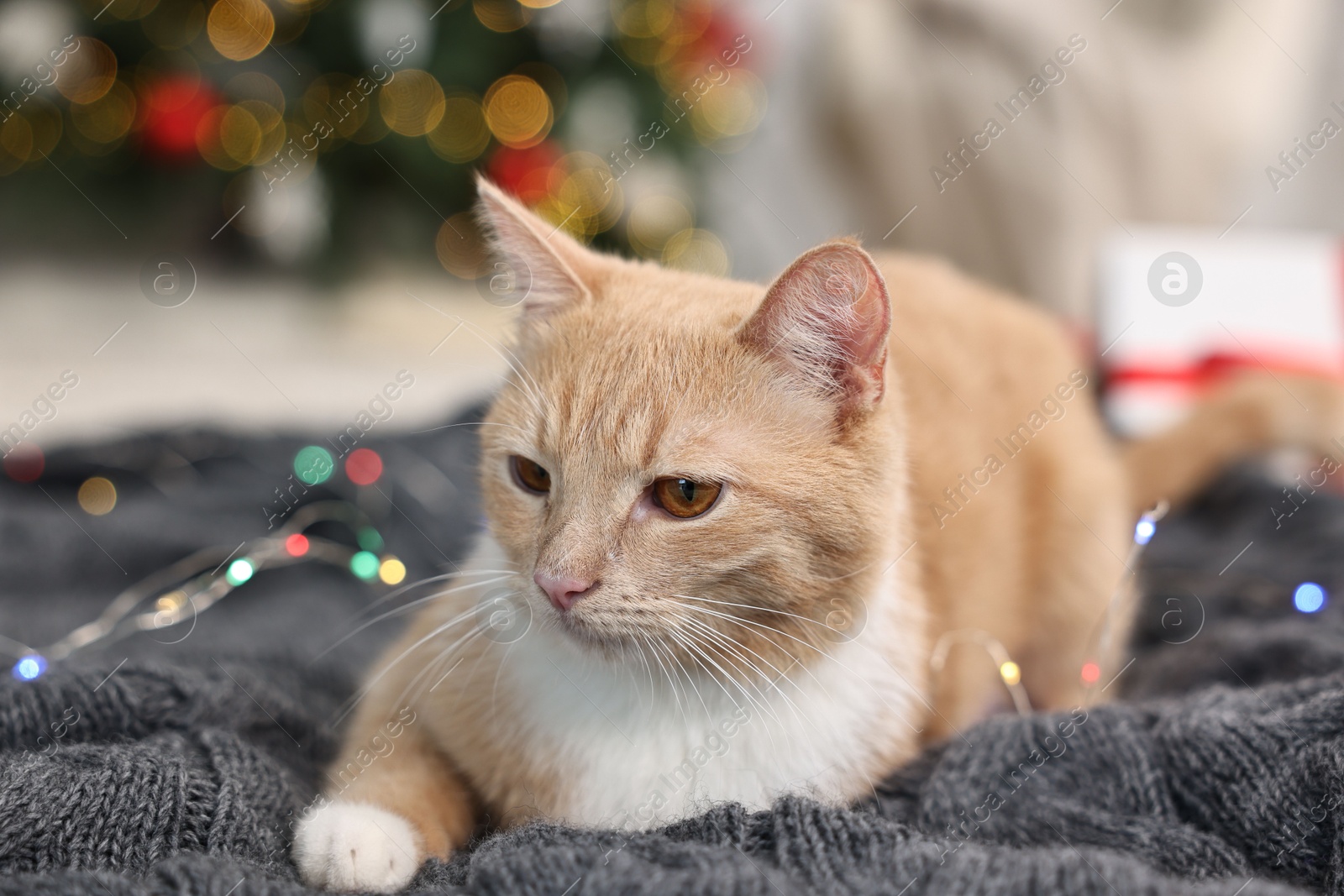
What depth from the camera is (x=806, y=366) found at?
3.29ft

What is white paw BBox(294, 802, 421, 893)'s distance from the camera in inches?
35.8

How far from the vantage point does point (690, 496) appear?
97 cm

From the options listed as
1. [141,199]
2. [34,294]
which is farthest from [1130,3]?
[34,294]

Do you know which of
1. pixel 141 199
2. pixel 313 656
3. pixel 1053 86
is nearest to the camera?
pixel 313 656

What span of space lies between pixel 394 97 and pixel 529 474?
2.76 metres

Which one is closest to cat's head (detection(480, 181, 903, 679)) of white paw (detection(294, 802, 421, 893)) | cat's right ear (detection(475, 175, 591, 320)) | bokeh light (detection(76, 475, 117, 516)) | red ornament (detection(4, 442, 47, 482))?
cat's right ear (detection(475, 175, 591, 320))

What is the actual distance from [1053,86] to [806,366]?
294 centimetres

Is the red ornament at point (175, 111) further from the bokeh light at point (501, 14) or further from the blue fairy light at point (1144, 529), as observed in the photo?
the blue fairy light at point (1144, 529)

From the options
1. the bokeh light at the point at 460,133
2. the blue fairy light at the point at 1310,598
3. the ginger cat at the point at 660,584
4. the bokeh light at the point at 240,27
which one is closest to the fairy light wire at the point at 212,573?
the ginger cat at the point at 660,584

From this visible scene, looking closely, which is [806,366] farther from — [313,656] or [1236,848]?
[313,656]

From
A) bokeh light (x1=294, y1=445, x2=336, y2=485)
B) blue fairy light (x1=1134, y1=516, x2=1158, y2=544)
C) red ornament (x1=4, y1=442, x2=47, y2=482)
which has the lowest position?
red ornament (x1=4, y1=442, x2=47, y2=482)

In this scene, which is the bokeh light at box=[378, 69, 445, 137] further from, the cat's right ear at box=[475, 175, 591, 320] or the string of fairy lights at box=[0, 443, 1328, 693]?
the cat's right ear at box=[475, 175, 591, 320]

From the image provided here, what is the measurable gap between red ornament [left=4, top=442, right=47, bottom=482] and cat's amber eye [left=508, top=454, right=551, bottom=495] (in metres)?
1.44

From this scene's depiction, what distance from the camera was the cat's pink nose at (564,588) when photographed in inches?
36.1
